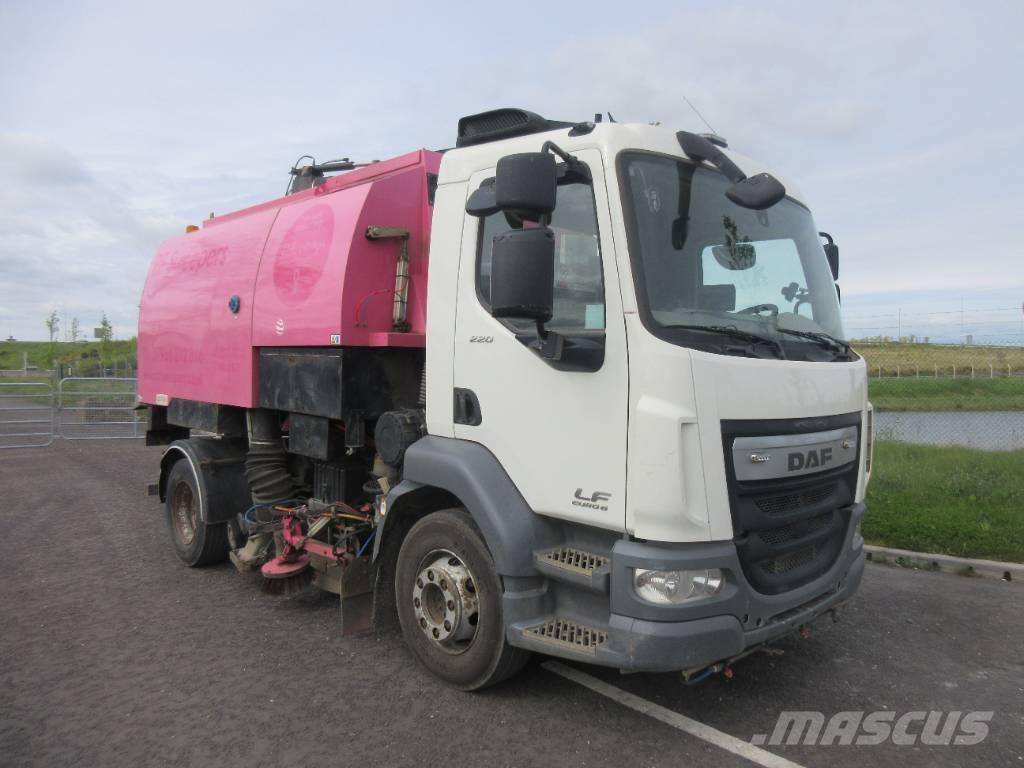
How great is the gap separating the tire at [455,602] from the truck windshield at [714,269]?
1.55 metres

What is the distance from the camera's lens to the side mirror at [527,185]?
332cm

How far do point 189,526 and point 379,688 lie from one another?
3571 millimetres

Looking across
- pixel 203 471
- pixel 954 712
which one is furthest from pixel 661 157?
pixel 203 471

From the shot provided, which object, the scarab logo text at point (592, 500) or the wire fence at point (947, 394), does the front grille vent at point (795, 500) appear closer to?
the scarab logo text at point (592, 500)

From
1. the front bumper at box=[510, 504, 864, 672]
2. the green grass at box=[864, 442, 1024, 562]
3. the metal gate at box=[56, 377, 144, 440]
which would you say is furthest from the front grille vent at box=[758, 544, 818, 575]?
the metal gate at box=[56, 377, 144, 440]

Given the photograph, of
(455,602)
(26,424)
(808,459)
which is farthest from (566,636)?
(26,424)

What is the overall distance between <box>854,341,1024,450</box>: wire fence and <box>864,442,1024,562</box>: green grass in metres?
2.14

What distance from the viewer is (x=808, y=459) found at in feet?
11.9

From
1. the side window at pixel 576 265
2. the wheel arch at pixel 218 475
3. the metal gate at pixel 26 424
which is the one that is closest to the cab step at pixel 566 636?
the side window at pixel 576 265

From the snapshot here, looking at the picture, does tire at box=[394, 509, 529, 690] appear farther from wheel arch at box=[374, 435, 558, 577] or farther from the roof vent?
the roof vent

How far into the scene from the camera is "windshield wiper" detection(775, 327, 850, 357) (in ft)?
12.6

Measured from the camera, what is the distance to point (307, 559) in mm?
5488

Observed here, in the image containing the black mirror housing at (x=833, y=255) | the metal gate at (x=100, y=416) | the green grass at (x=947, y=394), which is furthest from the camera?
the green grass at (x=947, y=394)

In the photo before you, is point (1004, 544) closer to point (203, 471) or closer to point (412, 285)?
point (412, 285)
